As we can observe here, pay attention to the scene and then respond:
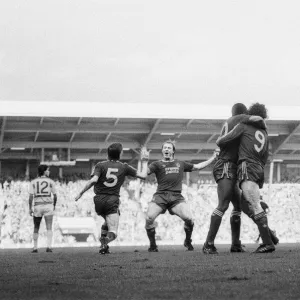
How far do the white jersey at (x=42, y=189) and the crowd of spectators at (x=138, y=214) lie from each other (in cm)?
947

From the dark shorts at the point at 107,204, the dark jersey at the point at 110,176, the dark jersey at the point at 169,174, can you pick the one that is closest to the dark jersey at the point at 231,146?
the dark jersey at the point at 110,176

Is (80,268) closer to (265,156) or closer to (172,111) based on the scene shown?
(265,156)

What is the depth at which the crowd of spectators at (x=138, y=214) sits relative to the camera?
26.1m

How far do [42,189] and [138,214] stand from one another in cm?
1278

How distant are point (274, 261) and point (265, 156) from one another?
253cm

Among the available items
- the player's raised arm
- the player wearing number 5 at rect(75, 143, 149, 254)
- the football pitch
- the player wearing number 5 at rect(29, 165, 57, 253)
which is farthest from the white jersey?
the football pitch

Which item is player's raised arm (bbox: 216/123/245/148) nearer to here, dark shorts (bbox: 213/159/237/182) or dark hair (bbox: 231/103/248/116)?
dark shorts (bbox: 213/159/237/182)

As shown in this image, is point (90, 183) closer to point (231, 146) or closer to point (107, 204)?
point (107, 204)

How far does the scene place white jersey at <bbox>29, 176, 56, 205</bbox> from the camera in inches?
603

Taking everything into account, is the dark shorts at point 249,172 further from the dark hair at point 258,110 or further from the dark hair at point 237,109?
the dark hair at point 237,109

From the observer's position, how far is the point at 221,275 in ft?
19.6

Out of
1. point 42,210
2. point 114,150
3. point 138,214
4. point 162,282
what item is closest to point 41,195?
point 42,210

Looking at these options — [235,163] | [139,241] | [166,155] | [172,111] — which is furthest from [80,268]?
[172,111]

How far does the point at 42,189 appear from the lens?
50.5 ft
